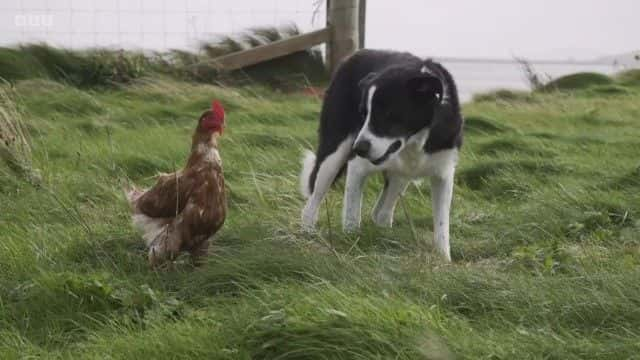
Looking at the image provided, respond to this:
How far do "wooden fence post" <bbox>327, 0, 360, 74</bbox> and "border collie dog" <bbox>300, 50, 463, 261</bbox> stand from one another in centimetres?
562

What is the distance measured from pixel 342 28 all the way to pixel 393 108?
22.5 ft

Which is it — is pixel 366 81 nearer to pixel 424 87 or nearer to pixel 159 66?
pixel 424 87

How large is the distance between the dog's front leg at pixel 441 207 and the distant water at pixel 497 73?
7583mm

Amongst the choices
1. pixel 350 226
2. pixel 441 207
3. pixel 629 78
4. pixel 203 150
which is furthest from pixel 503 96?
pixel 203 150

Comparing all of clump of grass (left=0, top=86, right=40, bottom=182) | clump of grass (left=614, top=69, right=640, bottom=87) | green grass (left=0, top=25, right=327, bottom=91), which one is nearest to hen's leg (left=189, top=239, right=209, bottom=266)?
clump of grass (left=0, top=86, right=40, bottom=182)

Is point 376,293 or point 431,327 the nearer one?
point 431,327

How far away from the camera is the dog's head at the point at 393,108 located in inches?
199

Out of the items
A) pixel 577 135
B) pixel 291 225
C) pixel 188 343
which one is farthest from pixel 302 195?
pixel 577 135

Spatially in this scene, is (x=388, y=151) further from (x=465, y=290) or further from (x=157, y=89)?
(x=157, y=89)

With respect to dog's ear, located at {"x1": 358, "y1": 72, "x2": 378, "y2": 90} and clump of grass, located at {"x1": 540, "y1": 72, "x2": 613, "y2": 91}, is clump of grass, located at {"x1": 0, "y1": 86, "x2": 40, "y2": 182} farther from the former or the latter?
clump of grass, located at {"x1": 540, "y1": 72, "x2": 613, "y2": 91}

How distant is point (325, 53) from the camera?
1246cm

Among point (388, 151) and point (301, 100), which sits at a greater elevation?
point (388, 151)

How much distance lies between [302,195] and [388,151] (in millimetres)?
1243

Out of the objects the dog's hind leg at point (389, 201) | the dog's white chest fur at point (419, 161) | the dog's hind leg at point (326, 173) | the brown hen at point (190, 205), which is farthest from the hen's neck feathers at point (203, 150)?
the dog's hind leg at point (389, 201)
